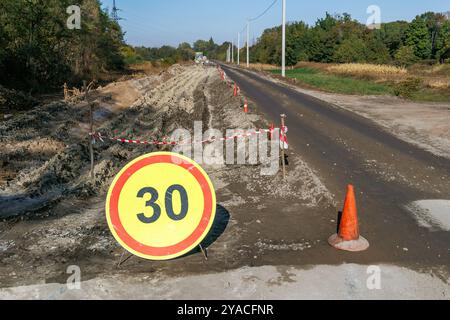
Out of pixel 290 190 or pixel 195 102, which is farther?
pixel 195 102

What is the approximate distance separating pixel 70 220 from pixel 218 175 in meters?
3.93

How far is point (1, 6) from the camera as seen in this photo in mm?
30797

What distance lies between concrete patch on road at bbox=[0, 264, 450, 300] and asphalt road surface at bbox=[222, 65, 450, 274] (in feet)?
1.65

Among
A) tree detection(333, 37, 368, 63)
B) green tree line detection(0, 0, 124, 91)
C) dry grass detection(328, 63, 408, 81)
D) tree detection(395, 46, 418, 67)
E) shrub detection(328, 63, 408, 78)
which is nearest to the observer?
green tree line detection(0, 0, 124, 91)

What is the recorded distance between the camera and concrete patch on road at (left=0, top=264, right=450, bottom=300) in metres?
4.89

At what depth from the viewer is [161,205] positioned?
573 centimetres

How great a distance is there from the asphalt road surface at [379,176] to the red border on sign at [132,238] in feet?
6.82

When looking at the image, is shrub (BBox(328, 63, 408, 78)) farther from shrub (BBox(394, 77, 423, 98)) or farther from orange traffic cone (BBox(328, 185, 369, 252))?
orange traffic cone (BBox(328, 185, 369, 252))

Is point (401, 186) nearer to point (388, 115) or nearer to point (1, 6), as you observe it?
point (388, 115)

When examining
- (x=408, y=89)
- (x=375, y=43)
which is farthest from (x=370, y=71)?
(x=375, y=43)

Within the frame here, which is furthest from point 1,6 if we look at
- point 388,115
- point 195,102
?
point 388,115

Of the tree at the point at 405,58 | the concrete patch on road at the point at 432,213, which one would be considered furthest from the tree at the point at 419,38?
the concrete patch on road at the point at 432,213

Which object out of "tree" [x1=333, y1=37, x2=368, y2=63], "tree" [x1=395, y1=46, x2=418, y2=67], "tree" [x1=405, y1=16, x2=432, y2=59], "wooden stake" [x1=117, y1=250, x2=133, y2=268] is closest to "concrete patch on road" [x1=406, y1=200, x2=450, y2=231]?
"wooden stake" [x1=117, y1=250, x2=133, y2=268]

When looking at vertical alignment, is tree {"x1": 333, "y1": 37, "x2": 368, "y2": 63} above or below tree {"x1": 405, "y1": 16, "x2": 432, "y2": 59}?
below
